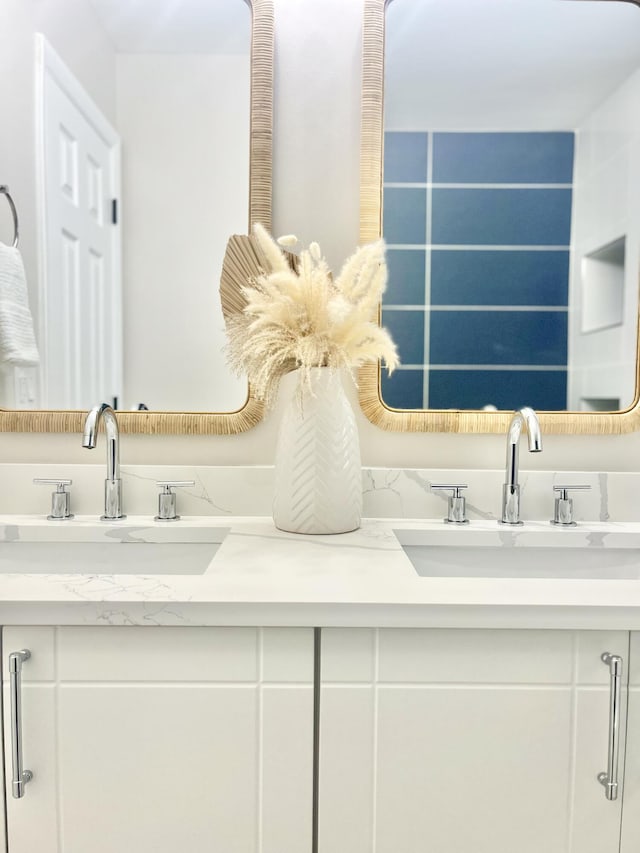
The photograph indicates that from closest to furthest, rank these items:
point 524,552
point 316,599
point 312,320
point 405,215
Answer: point 316,599
point 312,320
point 524,552
point 405,215

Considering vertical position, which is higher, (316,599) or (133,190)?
(133,190)

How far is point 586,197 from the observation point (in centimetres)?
127

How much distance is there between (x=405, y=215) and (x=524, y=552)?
0.69 metres

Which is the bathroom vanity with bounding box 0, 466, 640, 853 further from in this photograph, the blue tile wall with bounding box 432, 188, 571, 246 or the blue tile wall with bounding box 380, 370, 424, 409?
the blue tile wall with bounding box 432, 188, 571, 246

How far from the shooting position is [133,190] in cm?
128

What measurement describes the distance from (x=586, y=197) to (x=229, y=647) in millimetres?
1079

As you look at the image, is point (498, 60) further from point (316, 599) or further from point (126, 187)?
point (316, 599)

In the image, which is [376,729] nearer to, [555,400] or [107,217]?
[555,400]

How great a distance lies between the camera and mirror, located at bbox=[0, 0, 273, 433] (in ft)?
4.15

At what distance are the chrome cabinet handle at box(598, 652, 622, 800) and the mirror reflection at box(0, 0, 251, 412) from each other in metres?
0.80

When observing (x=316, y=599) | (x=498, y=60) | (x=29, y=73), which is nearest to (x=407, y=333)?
(x=498, y=60)

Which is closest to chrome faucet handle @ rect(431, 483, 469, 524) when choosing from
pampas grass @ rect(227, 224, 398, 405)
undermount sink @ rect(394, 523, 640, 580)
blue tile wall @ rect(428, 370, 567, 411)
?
undermount sink @ rect(394, 523, 640, 580)

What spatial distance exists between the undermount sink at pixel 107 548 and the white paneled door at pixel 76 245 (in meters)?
0.27

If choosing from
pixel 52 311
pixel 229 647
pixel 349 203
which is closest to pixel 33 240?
pixel 52 311
